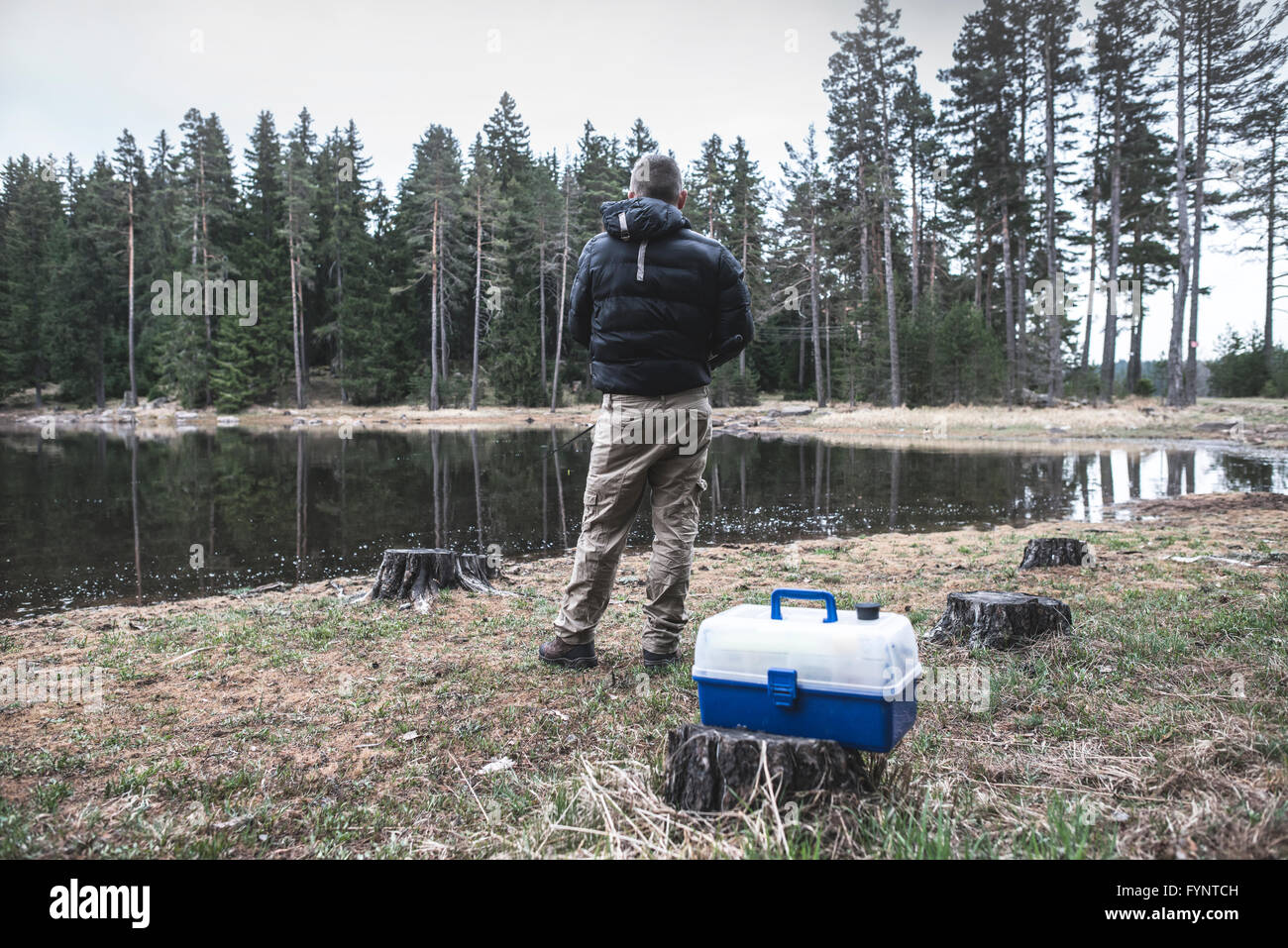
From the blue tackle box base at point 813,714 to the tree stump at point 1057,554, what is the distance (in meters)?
5.21

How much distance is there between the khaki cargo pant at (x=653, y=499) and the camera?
388 cm

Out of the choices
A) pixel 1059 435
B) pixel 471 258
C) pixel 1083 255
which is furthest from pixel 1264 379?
pixel 471 258

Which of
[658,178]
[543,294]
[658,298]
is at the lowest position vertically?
[658,298]

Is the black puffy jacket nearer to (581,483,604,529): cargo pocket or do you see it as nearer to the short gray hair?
the short gray hair

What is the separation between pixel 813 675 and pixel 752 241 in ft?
160

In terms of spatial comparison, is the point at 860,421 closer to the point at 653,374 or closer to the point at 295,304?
the point at 653,374

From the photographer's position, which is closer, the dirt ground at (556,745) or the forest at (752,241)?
the dirt ground at (556,745)

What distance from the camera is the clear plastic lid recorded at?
2186 mm

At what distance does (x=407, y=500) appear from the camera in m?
13.5

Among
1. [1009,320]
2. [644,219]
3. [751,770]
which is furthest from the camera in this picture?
[1009,320]

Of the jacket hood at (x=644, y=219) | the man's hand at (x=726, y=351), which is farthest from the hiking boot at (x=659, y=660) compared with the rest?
the jacket hood at (x=644, y=219)

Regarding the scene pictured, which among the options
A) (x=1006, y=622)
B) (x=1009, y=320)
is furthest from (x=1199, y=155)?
(x=1006, y=622)

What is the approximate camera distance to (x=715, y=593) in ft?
20.4

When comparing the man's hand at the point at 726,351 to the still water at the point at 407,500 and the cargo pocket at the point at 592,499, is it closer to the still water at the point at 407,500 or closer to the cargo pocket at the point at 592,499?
the cargo pocket at the point at 592,499
